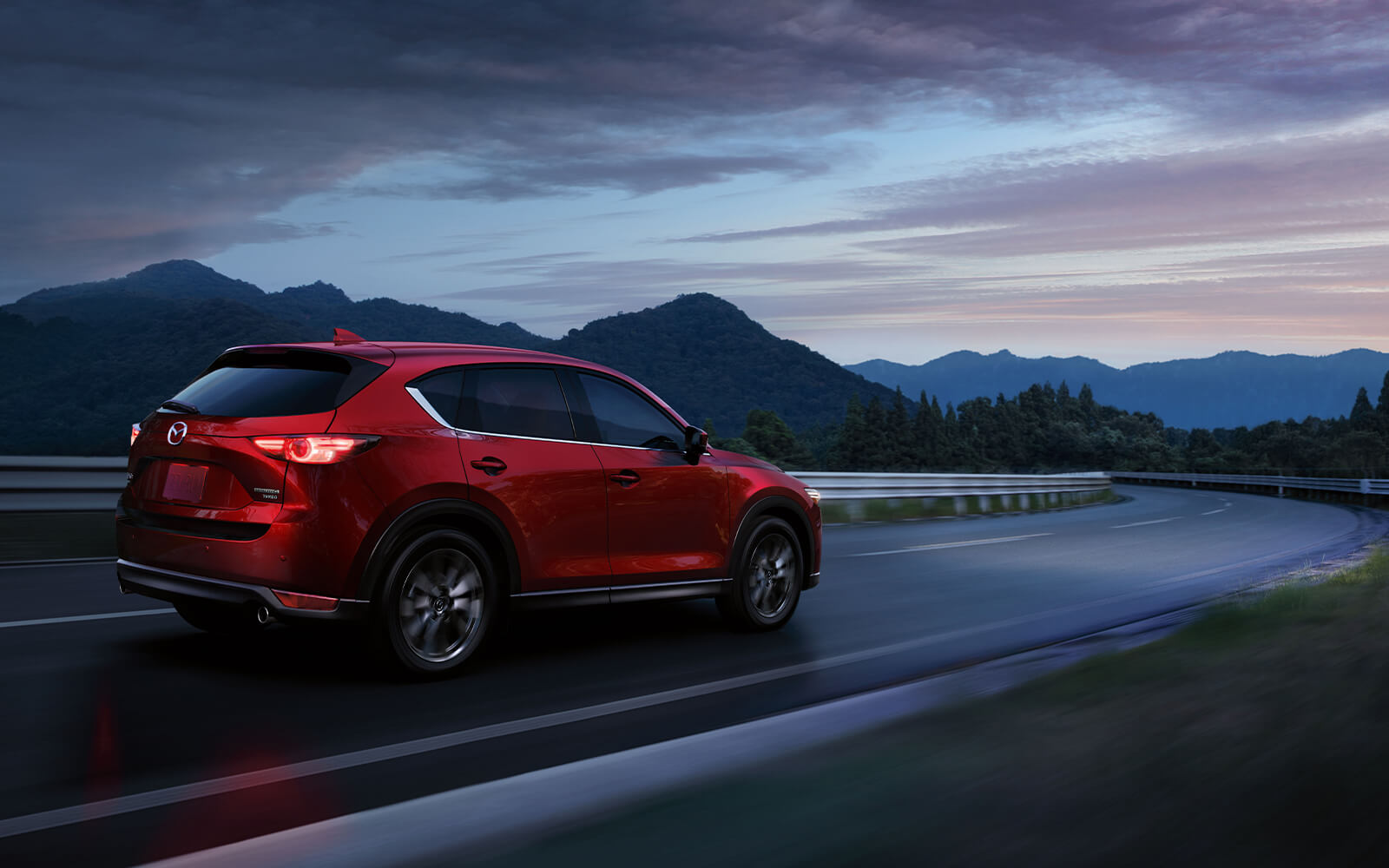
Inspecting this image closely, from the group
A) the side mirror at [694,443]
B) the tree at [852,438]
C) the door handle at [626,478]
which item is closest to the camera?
the door handle at [626,478]

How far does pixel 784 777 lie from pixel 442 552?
318 cm

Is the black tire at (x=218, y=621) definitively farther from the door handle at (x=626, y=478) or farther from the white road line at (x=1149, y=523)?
the white road line at (x=1149, y=523)

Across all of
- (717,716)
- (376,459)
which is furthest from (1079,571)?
(376,459)

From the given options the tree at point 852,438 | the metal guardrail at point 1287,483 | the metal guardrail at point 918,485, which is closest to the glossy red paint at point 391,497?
the metal guardrail at point 918,485

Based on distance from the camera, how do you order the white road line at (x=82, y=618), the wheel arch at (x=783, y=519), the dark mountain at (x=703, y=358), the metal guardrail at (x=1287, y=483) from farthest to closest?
the dark mountain at (x=703, y=358) < the metal guardrail at (x=1287, y=483) < the wheel arch at (x=783, y=519) < the white road line at (x=82, y=618)

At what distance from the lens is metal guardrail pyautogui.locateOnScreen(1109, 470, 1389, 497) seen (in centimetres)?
4050

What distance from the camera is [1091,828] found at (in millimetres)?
3273

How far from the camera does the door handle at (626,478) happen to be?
284 inches

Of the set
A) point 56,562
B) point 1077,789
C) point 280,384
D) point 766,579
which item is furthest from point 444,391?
point 56,562

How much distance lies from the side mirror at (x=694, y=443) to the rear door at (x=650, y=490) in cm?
4

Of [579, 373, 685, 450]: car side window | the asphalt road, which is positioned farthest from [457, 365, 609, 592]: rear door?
the asphalt road

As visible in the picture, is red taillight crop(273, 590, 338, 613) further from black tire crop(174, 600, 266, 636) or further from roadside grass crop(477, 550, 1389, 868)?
roadside grass crop(477, 550, 1389, 868)

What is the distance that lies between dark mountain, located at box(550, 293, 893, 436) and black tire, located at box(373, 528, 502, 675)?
13636cm

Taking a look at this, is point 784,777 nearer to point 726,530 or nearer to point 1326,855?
point 1326,855
